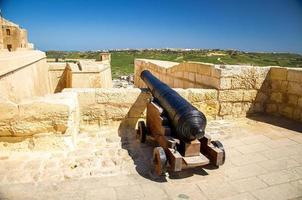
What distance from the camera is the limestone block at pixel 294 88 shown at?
574 centimetres

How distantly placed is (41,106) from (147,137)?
1914 mm

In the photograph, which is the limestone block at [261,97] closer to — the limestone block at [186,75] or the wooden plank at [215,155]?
the limestone block at [186,75]

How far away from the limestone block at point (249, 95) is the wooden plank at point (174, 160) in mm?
3609

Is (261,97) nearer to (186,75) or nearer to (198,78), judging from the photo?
(198,78)

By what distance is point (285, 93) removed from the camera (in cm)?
605

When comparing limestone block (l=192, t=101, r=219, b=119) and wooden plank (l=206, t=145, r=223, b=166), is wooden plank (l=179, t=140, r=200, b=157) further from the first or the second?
limestone block (l=192, t=101, r=219, b=119)

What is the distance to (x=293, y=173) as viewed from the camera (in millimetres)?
3436

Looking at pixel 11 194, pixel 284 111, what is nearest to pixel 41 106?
pixel 11 194

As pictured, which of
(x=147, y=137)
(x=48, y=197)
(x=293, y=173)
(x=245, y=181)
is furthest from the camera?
(x=147, y=137)

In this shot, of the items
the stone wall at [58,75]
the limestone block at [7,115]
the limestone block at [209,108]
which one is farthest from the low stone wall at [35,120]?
the stone wall at [58,75]

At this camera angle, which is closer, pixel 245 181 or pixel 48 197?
pixel 48 197

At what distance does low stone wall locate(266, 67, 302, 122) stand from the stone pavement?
1.61 metres

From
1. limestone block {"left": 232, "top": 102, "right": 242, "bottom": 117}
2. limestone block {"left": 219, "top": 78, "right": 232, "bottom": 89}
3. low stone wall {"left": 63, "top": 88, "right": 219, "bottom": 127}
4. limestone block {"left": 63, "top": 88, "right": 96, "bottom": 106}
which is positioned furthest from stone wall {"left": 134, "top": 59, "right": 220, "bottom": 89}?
limestone block {"left": 63, "top": 88, "right": 96, "bottom": 106}

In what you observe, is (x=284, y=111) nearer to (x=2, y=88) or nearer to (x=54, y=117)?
(x=54, y=117)
